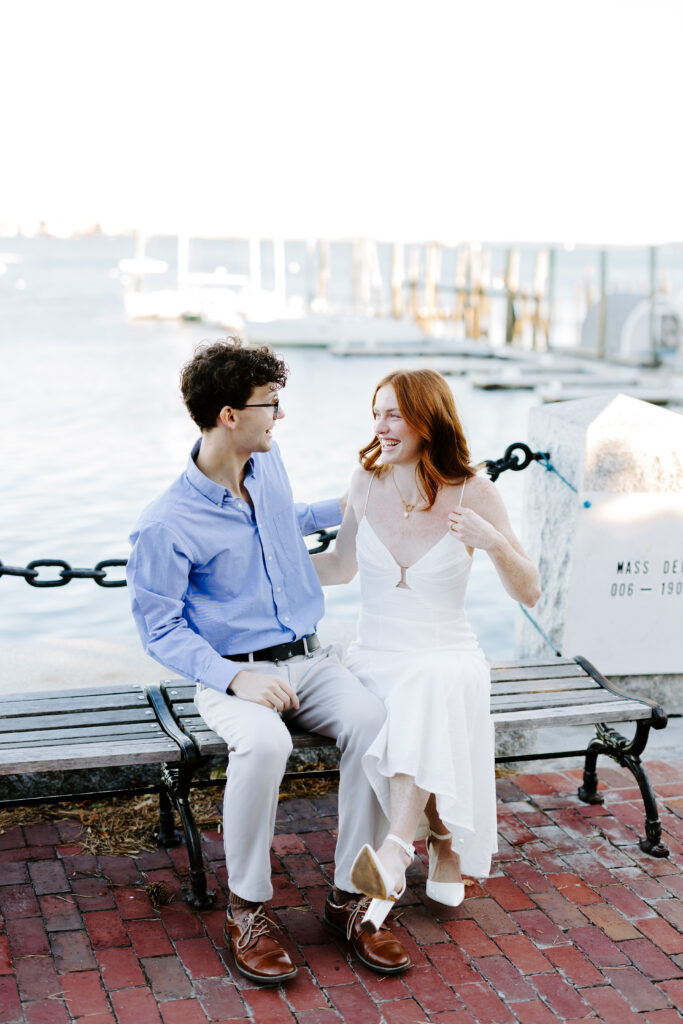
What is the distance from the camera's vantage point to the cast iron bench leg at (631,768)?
11.1 feet

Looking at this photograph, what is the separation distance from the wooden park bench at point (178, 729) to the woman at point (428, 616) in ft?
0.89

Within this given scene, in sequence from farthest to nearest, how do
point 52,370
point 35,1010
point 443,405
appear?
point 52,370, point 443,405, point 35,1010

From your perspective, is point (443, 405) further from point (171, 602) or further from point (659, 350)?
point (659, 350)

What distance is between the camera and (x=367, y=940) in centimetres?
281

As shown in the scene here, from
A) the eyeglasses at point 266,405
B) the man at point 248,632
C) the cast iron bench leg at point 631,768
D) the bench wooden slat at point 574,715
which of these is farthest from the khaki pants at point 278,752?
the cast iron bench leg at point 631,768

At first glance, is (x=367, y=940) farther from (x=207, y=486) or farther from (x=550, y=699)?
(x=207, y=486)

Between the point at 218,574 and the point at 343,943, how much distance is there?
1.04 m

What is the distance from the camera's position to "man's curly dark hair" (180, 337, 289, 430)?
2.98m

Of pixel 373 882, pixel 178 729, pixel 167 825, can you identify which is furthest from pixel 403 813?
pixel 167 825

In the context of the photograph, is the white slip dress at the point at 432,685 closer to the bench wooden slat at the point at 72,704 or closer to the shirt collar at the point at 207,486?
the shirt collar at the point at 207,486

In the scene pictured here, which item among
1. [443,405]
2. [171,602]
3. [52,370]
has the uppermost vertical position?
[443,405]

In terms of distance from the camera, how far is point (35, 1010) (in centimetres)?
256

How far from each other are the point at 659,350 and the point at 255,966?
23992mm

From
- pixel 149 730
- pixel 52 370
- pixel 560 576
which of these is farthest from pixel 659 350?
pixel 149 730
